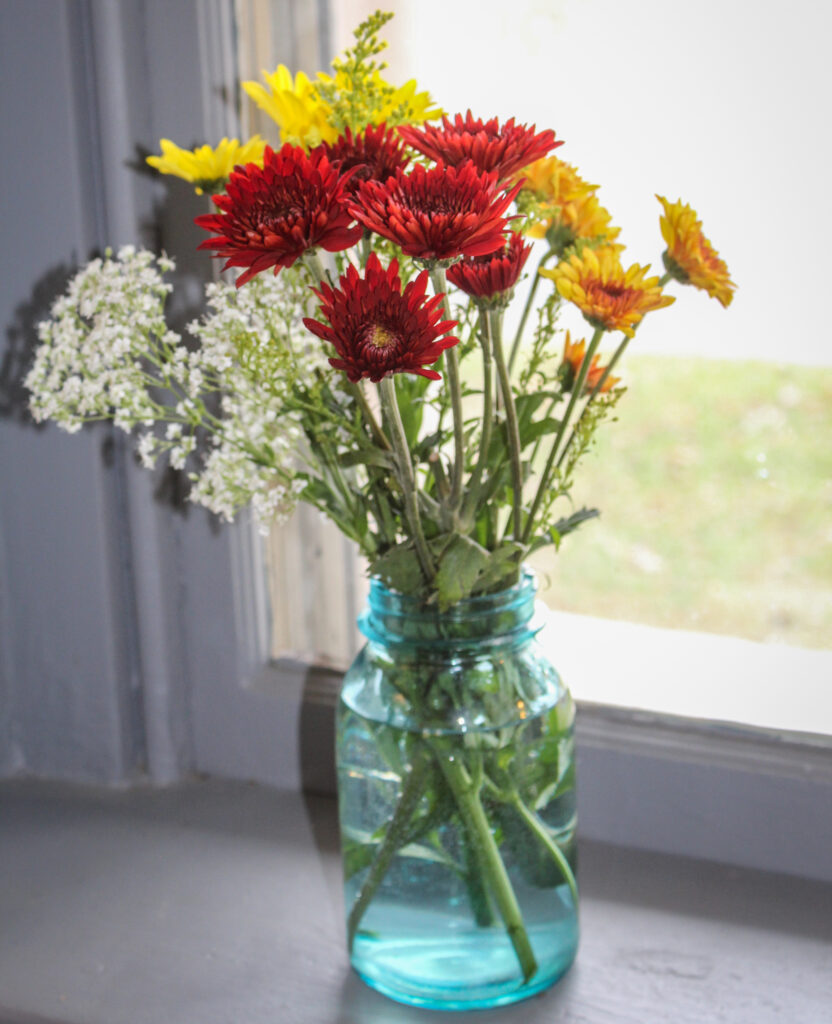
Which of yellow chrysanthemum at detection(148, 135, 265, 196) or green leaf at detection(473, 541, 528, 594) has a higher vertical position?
yellow chrysanthemum at detection(148, 135, 265, 196)

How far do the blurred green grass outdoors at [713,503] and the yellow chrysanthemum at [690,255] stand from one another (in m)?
0.21

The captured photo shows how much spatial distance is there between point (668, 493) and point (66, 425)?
417 millimetres

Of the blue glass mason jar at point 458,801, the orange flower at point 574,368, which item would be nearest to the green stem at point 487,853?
the blue glass mason jar at point 458,801

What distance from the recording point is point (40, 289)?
873 mm

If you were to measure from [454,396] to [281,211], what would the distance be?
118 mm

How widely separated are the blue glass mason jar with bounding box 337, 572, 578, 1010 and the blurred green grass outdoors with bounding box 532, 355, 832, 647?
0.16 m

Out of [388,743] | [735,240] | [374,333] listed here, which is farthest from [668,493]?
[374,333]

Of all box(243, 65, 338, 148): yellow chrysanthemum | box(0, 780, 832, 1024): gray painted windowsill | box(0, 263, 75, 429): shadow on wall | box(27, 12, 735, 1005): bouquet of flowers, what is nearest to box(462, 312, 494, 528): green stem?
box(27, 12, 735, 1005): bouquet of flowers

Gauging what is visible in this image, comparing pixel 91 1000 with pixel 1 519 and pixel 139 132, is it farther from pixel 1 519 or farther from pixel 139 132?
pixel 139 132

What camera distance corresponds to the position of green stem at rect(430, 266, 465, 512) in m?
0.51

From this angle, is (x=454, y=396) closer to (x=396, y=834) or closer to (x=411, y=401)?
(x=411, y=401)

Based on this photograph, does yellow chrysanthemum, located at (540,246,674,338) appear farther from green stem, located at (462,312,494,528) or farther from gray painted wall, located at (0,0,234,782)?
gray painted wall, located at (0,0,234,782)

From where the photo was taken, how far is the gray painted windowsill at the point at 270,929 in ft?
2.26

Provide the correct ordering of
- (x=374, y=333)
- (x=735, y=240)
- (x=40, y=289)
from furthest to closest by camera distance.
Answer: (x=40, y=289) < (x=735, y=240) < (x=374, y=333)
